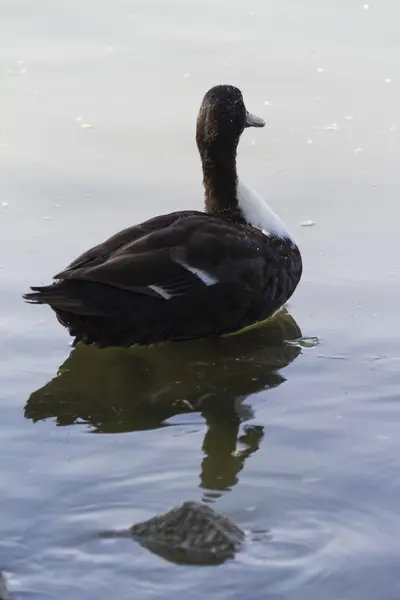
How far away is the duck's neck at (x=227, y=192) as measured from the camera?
674 centimetres

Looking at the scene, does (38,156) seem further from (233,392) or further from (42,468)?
(42,468)

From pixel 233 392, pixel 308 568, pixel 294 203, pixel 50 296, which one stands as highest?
pixel 294 203

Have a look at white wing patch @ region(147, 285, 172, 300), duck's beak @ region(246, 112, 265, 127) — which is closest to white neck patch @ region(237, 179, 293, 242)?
duck's beak @ region(246, 112, 265, 127)

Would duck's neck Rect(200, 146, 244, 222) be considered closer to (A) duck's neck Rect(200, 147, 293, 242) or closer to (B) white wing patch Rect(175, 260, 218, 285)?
(A) duck's neck Rect(200, 147, 293, 242)

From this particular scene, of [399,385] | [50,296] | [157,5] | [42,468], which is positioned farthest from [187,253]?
[157,5]

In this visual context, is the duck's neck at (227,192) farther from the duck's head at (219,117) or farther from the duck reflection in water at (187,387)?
the duck reflection in water at (187,387)

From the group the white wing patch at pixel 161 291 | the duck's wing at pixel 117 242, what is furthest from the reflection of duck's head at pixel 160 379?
the duck's wing at pixel 117 242

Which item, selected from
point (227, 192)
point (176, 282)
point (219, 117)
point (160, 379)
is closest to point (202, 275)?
point (176, 282)

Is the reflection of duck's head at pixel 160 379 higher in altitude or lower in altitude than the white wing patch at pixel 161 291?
lower

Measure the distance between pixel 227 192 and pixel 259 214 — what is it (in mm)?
236

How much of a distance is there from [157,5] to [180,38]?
843 millimetres

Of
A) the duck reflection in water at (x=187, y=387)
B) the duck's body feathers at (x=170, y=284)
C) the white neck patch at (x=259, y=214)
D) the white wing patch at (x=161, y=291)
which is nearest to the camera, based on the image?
the duck reflection in water at (x=187, y=387)

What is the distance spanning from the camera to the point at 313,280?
6.69 metres

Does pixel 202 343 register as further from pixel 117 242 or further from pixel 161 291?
pixel 117 242
